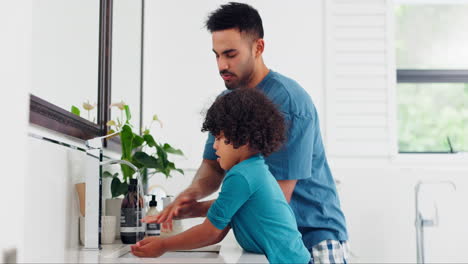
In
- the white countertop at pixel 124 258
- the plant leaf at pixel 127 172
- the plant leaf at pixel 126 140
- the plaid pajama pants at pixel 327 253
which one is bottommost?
the plaid pajama pants at pixel 327 253

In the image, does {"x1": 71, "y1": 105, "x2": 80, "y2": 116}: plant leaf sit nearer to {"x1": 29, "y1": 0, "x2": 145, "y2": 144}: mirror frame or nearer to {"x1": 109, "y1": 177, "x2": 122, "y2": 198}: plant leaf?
{"x1": 29, "y1": 0, "x2": 145, "y2": 144}: mirror frame

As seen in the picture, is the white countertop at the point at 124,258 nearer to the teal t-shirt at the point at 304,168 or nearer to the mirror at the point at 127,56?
the teal t-shirt at the point at 304,168

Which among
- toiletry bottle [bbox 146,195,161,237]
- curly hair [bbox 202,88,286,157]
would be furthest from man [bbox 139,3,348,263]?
toiletry bottle [bbox 146,195,161,237]

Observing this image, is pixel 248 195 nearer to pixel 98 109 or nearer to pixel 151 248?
pixel 151 248

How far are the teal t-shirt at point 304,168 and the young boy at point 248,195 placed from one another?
10 cm

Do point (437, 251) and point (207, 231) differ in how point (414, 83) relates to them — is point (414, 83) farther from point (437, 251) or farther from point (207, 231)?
point (207, 231)

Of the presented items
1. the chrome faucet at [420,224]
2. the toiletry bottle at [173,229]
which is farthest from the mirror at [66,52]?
the chrome faucet at [420,224]

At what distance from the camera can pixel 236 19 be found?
178cm

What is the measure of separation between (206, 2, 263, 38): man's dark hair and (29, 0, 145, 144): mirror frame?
42cm

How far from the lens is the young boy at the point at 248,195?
1.25m

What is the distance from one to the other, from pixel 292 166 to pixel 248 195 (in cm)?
25

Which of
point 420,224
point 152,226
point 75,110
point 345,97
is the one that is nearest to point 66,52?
point 75,110

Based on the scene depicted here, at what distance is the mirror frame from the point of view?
129cm

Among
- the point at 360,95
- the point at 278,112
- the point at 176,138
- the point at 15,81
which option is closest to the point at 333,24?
the point at 360,95
